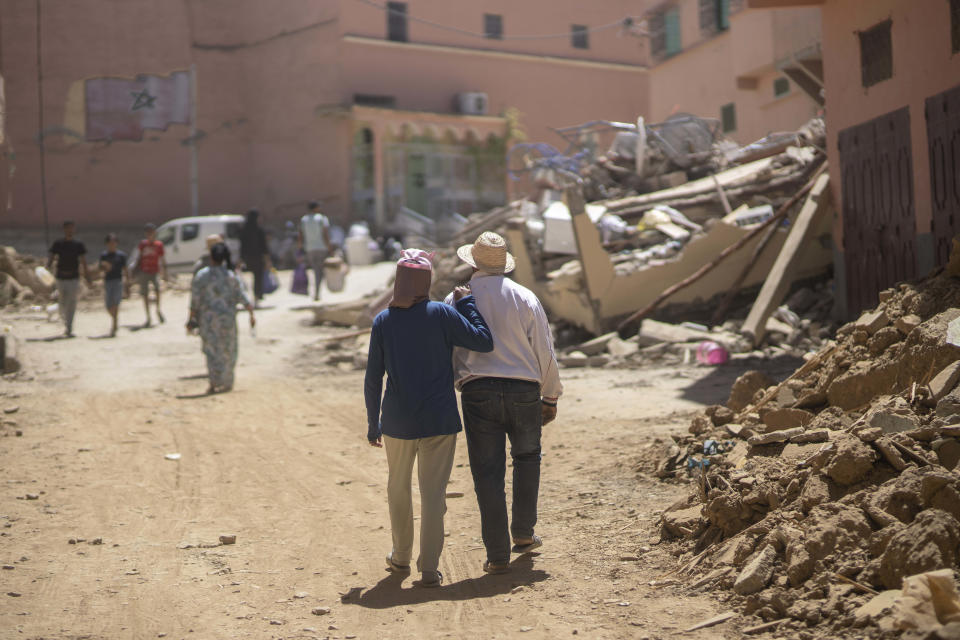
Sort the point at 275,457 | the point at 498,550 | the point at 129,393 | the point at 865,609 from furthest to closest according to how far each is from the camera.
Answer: the point at 129,393 < the point at 275,457 < the point at 498,550 < the point at 865,609

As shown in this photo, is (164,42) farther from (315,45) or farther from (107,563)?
(107,563)

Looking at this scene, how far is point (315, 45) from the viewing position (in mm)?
32156

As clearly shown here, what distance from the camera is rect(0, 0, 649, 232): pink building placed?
31016mm

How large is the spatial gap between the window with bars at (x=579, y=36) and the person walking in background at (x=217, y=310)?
2797cm

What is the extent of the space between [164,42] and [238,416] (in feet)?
82.3

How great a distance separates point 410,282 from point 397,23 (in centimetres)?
2993

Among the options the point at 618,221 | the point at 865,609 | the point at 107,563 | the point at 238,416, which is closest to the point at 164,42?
the point at 618,221

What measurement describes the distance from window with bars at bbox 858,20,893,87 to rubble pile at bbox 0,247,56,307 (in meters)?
17.8

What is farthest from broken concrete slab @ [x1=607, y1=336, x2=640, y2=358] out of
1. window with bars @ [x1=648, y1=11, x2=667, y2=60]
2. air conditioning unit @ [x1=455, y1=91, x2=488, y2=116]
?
air conditioning unit @ [x1=455, y1=91, x2=488, y2=116]

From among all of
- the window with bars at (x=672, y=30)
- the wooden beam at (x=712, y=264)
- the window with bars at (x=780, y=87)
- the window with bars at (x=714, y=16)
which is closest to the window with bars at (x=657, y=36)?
the window with bars at (x=672, y=30)

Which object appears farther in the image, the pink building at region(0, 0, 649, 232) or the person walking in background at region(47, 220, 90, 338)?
the pink building at region(0, 0, 649, 232)

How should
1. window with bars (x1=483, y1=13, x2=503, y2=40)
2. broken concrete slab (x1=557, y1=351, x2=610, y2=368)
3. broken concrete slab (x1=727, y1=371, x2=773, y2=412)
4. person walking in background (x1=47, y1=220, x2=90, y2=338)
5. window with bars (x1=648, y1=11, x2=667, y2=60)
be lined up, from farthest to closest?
window with bars (x1=483, y1=13, x2=503, y2=40) → window with bars (x1=648, y1=11, x2=667, y2=60) → person walking in background (x1=47, y1=220, x2=90, y2=338) → broken concrete slab (x1=557, y1=351, x2=610, y2=368) → broken concrete slab (x1=727, y1=371, x2=773, y2=412)

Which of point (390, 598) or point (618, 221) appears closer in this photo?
point (390, 598)

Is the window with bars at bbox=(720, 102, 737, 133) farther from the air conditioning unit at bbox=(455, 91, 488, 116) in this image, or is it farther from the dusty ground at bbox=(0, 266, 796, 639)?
the dusty ground at bbox=(0, 266, 796, 639)
